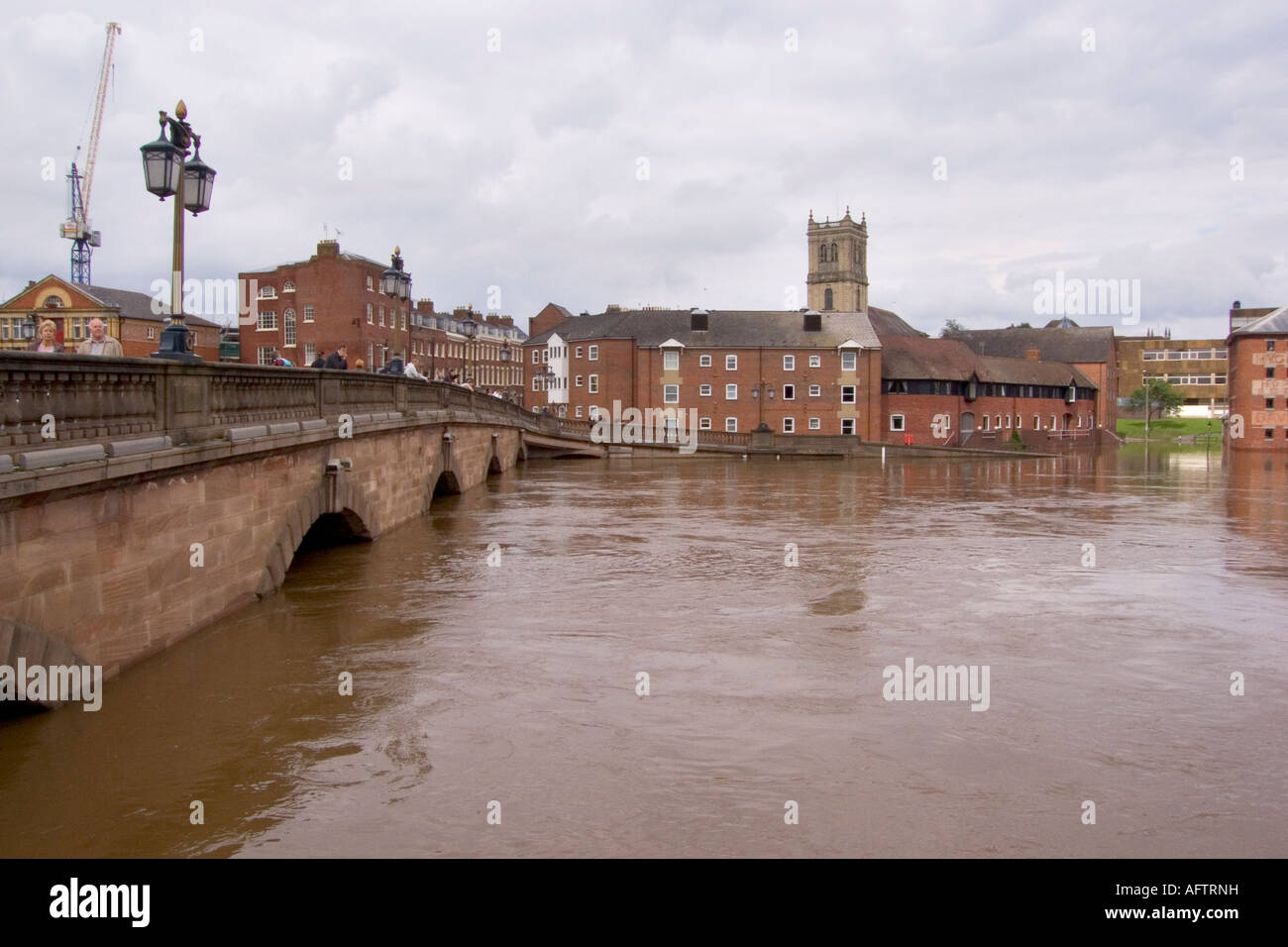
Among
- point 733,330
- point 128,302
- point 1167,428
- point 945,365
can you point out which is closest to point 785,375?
point 733,330

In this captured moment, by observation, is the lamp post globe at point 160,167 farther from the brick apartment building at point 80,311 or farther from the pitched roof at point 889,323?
the pitched roof at point 889,323

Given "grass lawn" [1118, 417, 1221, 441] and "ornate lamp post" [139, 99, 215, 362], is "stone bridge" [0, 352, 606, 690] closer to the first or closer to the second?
"ornate lamp post" [139, 99, 215, 362]

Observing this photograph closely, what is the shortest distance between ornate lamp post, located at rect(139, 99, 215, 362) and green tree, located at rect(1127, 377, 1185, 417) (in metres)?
113

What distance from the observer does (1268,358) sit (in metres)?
75.0

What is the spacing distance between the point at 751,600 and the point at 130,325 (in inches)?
2306

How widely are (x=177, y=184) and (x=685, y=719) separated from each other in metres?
8.16

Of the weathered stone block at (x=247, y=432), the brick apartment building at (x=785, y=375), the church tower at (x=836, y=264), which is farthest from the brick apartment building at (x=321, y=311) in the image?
the church tower at (x=836, y=264)

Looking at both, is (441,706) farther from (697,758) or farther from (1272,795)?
(1272,795)

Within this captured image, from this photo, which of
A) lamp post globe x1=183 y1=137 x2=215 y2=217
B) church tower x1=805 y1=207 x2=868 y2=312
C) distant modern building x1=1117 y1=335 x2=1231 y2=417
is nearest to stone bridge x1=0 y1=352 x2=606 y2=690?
lamp post globe x1=183 y1=137 x2=215 y2=217

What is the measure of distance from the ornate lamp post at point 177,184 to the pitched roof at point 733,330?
63.2 meters

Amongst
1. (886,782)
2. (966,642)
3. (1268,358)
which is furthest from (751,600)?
(1268,358)

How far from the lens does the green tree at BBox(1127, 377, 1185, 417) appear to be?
114m

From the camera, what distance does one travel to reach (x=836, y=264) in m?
134

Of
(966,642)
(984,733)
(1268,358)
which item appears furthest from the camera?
(1268,358)
